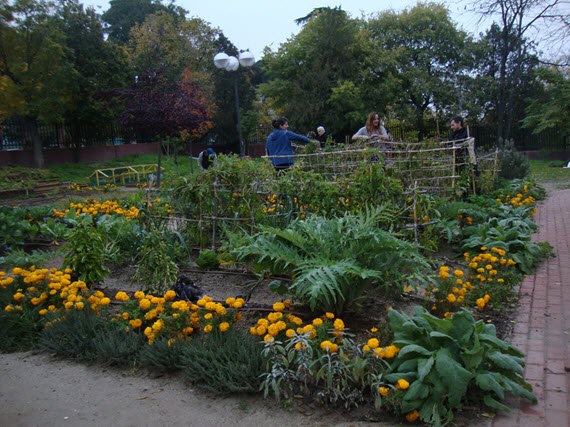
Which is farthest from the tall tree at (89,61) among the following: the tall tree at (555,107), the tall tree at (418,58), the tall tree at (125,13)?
the tall tree at (125,13)

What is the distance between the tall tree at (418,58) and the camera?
87.8ft

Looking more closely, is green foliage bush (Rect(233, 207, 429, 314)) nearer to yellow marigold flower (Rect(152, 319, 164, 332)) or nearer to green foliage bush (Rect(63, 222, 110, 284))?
yellow marigold flower (Rect(152, 319, 164, 332))

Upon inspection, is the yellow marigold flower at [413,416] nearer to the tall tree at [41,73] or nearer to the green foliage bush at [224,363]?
the green foliage bush at [224,363]

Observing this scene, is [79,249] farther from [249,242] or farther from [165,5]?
[165,5]

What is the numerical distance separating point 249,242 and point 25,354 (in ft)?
5.86

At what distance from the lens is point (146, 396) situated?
9.86 feet

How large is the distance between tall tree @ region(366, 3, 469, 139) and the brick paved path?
2176cm

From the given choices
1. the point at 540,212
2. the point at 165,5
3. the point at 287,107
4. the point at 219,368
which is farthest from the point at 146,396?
the point at 165,5

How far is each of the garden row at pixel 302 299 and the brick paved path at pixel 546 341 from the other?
0.14 metres

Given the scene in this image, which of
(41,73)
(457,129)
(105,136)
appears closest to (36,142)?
(41,73)

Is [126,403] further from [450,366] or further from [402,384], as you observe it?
[450,366]

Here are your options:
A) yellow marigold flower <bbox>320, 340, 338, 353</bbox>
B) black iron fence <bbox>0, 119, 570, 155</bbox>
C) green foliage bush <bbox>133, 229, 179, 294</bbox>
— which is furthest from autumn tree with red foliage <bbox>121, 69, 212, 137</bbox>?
yellow marigold flower <bbox>320, 340, 338, 353</bbox>

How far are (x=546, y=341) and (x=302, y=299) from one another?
171cm

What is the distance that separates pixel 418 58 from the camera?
93.5 ft
